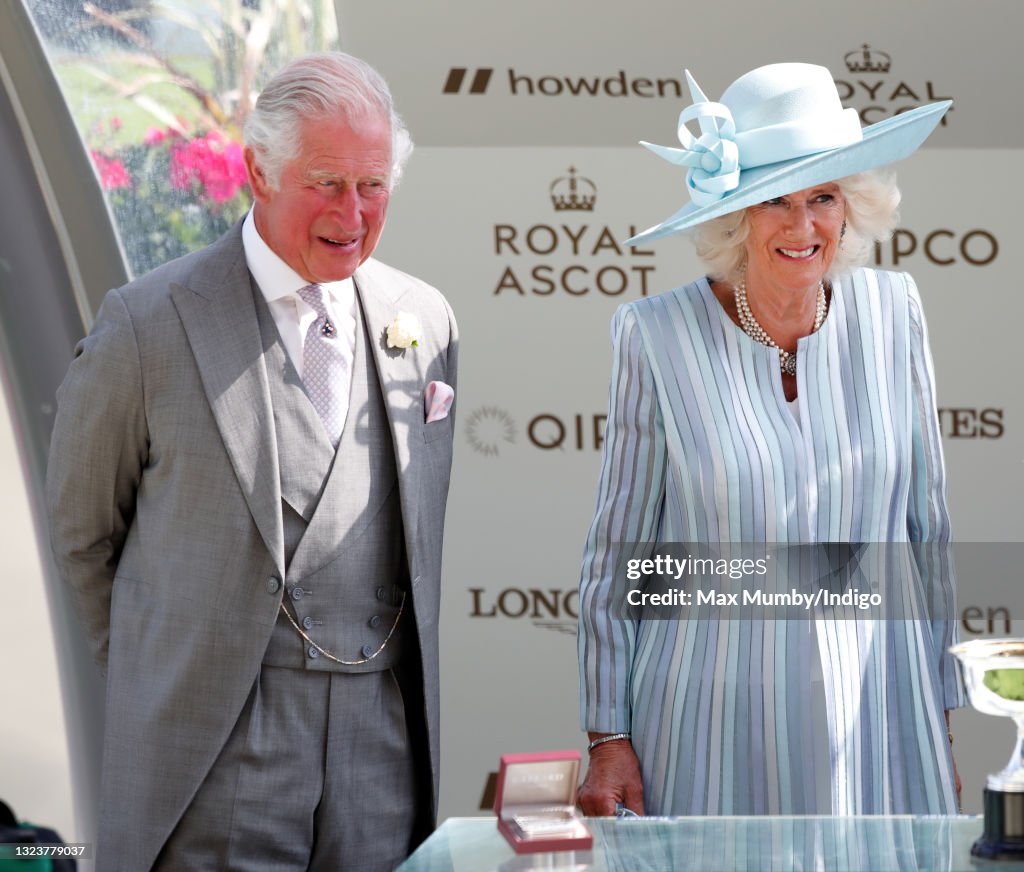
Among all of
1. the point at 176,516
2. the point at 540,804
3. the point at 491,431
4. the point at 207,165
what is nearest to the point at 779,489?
the point at 540,804

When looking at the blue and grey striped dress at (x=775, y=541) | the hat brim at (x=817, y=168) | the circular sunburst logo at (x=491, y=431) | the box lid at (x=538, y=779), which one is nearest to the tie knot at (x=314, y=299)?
the blue and grey striped dress at (x=775, y=541)

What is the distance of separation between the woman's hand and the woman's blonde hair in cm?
84

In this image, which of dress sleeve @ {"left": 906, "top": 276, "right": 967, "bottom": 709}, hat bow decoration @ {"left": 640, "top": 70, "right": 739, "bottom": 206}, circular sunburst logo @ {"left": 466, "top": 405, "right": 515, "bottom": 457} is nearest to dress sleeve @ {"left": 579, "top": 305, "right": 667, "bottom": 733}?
hat bow decoration @ {"left": 640, "top": 70, "right": 739, "bottom": 206}

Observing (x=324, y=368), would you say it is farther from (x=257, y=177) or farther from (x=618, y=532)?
(x=618, y=532)

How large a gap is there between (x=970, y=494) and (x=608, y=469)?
1490 millimetres

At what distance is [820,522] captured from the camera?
93.2 inches

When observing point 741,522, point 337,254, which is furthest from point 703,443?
point 337,254

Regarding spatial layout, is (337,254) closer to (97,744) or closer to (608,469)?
(608,469)

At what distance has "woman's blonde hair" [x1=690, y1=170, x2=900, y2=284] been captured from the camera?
246cm

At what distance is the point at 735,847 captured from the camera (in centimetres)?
181

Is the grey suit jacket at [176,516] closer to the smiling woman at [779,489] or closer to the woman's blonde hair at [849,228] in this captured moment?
the smiling woman at [779,489]

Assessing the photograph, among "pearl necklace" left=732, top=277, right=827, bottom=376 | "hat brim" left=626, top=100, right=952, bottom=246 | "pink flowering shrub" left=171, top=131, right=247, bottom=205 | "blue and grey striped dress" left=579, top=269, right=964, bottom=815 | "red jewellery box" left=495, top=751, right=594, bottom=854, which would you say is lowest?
"red jewellery box" left=495, top=751, right=594, bottom=854

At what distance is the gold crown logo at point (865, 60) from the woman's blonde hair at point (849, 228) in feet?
3.62

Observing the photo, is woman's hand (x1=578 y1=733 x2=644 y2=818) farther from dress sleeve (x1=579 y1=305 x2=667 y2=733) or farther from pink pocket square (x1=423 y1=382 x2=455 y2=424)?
pink pocket square (x1=423 y1=382 x2=455 y2=424)
